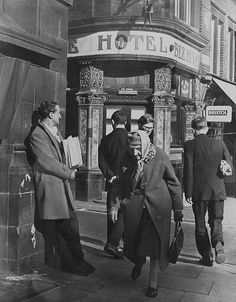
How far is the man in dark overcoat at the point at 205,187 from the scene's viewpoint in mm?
6141

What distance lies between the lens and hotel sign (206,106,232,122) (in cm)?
1115

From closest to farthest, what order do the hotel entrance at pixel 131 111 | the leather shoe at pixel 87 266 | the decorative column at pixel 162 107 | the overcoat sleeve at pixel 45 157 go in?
1. the overcoat sleeve at pixel 45 157
2. the leather shoe at pixel 87 266
3. the decorative column at pixel 162 107
4. the hotel entrance at pixel 131 111

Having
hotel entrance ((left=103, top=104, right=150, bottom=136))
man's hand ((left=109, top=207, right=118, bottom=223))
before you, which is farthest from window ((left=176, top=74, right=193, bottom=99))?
man's hand ((left=109, top=207, right=118, bottom=223))

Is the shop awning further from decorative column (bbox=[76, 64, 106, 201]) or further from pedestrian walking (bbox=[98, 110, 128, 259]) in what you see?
pedestrian walking (bbox=[98, 110, 128, 259])

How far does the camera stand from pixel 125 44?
12016 millimetres

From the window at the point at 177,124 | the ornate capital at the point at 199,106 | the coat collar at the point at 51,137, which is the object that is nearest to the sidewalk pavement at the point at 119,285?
the coat collar at the point at 51,137

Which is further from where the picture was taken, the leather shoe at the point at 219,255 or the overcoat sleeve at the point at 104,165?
the overcoat sleeve at the point at 104,165

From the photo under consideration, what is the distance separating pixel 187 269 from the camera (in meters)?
5.93

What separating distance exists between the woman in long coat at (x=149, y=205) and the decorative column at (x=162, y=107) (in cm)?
730

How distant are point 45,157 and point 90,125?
23.4 feet

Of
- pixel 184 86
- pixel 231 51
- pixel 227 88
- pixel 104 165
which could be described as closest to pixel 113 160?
pixel 104 165

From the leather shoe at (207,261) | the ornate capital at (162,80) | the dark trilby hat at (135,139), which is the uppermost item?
the ornate capital at (162,80)

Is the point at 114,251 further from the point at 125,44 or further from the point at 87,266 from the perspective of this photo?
the point at 125,44

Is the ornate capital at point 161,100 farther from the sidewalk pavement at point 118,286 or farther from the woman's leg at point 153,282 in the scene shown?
the woman's leg at point 153,282
